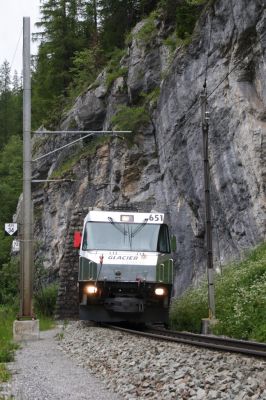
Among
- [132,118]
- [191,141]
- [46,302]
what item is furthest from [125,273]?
[132,118]

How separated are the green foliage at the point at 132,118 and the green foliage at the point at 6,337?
33.9 ft

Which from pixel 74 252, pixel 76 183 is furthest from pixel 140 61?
pixel 74 252

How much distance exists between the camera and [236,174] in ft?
67.5

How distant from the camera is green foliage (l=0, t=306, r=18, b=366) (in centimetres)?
1165

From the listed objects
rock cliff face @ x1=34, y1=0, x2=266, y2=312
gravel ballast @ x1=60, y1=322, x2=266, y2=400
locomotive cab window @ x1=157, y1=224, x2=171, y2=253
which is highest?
rock cliff face @ x1=34, y1=0, x2=266, y2=312

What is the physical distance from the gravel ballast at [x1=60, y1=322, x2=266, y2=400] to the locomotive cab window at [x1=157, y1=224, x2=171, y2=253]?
5.17 m

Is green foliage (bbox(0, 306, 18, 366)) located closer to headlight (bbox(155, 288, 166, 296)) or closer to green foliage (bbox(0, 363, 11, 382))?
green foliage (bbox(0, 363, 11, 382))

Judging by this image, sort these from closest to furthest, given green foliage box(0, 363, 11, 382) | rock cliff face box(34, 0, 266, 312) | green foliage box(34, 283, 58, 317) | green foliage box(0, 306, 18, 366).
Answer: green foliage box(0, 363, 11, 382) → green foliage box(0, 306, 18, 366) → rock cliff face box(34, 0, 266, 312) → green foliage box(34, 283, 58, 317)

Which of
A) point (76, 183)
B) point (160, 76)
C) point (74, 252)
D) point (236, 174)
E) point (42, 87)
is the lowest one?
point (74, 252)

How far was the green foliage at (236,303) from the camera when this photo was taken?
13.5m

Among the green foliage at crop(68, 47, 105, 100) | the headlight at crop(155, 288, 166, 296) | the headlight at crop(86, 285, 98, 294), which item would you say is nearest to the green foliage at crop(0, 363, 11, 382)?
the headlight at crop(86, 285, 98, 294)

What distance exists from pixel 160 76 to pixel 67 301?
12.0 m

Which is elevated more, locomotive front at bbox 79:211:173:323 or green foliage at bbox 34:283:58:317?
locomotive front at bbox 79:211:173:323

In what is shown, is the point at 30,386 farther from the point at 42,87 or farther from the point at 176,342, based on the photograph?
the point at 42,87
